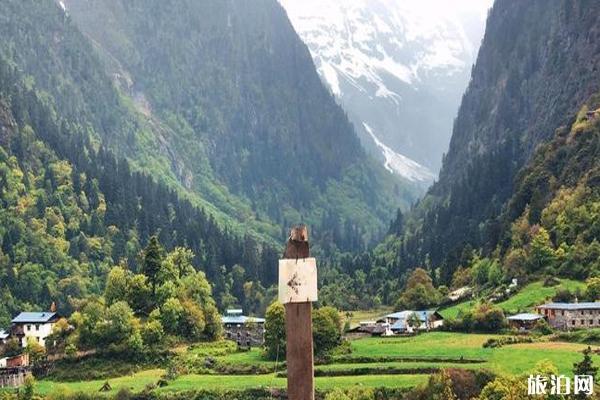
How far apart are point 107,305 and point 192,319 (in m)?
12.5

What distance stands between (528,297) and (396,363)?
123 feet

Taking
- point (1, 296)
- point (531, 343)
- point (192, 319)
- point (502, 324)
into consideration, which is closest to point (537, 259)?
point (502, 324)

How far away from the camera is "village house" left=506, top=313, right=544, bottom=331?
440ft

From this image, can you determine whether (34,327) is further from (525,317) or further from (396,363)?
(525,317)

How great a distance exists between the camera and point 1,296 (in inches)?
7431

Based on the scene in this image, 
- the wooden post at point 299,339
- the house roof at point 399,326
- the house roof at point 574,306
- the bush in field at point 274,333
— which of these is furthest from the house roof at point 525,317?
the wooden post at point 299,339

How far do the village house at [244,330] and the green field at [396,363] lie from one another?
83.2ft

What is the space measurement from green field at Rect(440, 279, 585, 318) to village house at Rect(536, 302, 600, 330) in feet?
25.9

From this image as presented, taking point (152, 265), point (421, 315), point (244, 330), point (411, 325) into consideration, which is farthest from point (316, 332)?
point (244, 330)

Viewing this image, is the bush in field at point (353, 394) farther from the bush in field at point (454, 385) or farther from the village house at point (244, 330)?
the village house at point (244, 330)

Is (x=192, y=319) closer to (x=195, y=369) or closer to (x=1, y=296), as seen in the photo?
(x=195, y=369)

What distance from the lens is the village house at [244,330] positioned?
162 metres

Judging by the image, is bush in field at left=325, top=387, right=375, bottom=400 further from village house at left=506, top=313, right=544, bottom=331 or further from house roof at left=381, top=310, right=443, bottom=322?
house roof at left=381, top=310, right=443, bottom=322

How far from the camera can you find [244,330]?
16650 cm
